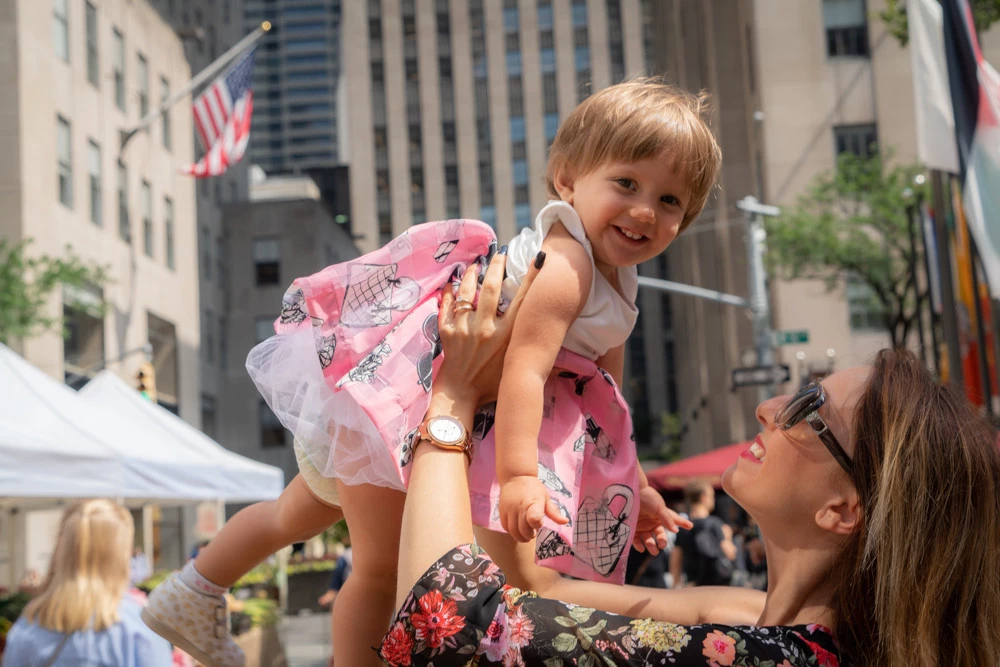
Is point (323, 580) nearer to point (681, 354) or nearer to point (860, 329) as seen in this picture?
point (860, 329)

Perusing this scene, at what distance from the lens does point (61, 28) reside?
2714 centimetres

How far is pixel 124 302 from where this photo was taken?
101ft

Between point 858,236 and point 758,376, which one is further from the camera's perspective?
point 858,236

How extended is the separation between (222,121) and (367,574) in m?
22.5

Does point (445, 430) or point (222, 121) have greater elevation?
point (222, 121)

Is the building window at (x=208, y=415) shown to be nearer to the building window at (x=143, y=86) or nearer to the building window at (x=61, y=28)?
the building window at (x=143, y=86)

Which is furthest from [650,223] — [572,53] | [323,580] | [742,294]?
[572,53]

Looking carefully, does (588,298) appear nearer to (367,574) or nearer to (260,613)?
(367,574)

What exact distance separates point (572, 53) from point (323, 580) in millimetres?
46251

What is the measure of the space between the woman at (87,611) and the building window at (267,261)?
4494cm

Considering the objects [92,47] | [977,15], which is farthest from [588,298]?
[92,47]

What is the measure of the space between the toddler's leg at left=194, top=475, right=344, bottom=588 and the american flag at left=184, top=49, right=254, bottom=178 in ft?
70.8

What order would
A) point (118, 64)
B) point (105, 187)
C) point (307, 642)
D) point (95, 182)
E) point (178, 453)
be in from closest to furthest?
point (178, 453) → point (307, 642) → point (95, 182) → point (105, 187) → point (118, 64)

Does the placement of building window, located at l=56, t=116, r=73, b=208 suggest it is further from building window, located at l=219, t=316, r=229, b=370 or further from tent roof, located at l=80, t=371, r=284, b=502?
building window, located at l=219, t=316, r=229, b=370
